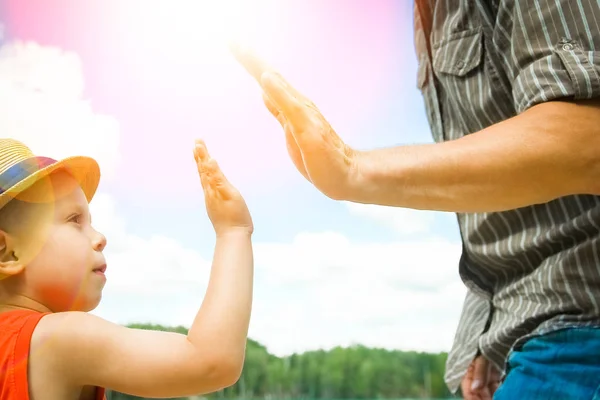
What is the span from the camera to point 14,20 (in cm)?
234

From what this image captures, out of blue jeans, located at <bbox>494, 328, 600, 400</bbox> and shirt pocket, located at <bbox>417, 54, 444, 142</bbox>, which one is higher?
shirt pocket, located at <bbox>417, 54, 444, 142</bbox>

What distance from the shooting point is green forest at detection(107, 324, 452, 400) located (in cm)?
264

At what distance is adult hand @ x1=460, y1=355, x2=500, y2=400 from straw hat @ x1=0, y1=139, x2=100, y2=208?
608 mm

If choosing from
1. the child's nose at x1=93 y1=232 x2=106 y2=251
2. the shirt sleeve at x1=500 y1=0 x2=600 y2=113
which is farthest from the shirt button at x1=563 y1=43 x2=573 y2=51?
the child's nose at x1=93 y1=232 x2=106 y2=251

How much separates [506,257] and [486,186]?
24 cm

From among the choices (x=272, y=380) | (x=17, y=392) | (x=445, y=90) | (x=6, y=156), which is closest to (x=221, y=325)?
(x=17, y=392)

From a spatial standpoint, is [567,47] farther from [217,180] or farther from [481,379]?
[481,379]

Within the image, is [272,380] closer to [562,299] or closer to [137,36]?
[137,36]

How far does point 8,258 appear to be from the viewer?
718 millimetres

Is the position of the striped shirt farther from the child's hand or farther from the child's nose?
the child's nose

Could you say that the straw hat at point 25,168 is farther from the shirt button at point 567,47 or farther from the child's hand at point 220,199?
the shirt button at point 567,47

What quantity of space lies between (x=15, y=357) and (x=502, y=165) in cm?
50

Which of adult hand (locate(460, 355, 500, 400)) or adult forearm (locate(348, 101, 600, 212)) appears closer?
adult forearm (locate(348, 101, 600, 212))

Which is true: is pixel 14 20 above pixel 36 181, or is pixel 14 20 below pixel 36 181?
above
